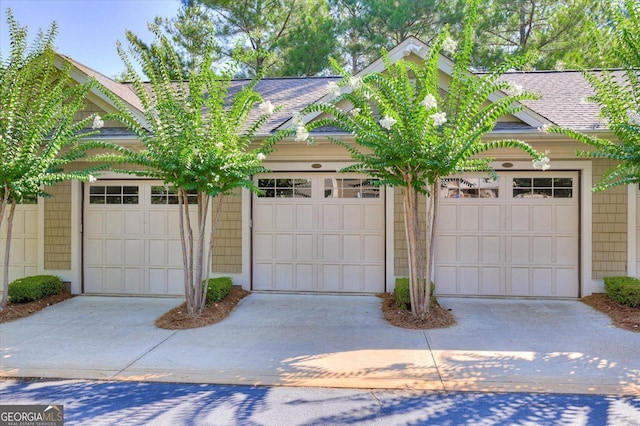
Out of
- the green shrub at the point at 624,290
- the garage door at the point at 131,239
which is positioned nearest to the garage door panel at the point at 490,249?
the green shrub at the point at 624,290

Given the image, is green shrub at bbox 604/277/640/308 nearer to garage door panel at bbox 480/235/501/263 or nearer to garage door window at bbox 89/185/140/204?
garage door panel at bbox 480/235/501/263

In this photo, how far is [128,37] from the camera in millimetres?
5441

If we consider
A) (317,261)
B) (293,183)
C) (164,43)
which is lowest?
(317,261)

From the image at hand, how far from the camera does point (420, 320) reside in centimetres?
538

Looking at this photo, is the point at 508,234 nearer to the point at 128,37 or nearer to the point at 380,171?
the point at 380,171

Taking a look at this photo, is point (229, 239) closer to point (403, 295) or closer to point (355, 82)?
point (403, 295)

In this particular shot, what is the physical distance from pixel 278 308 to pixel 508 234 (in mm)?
4235

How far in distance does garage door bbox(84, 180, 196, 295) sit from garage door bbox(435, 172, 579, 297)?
500 cm

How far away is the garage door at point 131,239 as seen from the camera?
729 cm

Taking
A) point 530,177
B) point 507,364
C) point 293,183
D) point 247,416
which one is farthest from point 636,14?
point 247,416

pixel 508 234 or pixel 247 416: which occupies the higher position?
pixel 508 234

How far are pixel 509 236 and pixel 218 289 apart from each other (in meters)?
5.13

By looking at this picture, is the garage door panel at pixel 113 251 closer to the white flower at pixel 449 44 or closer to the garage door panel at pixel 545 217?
the white flower at pixel 449 44

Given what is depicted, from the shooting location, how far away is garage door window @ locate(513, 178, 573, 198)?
22.2 feet
